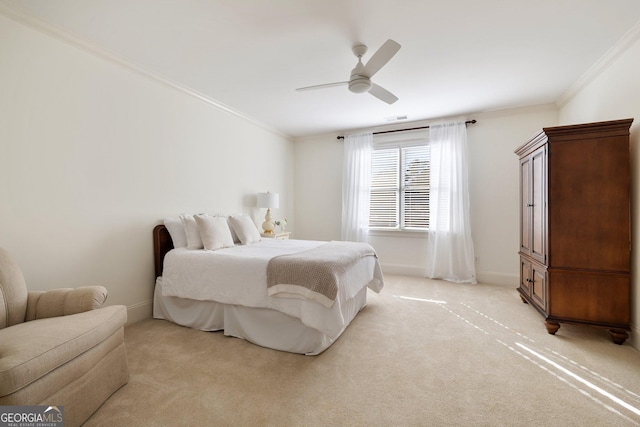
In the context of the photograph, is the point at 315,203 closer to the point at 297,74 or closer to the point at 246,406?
the point at 297,74

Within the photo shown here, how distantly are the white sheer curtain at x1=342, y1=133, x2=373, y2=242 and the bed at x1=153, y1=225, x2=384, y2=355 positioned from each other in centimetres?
212

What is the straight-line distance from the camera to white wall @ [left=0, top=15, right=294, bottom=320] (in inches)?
85.5

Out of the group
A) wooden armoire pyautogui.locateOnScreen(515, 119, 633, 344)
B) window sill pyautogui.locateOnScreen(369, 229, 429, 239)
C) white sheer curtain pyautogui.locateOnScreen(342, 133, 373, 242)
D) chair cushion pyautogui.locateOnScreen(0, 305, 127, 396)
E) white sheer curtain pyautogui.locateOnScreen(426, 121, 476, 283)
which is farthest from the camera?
white sheer curtain pyautogui.locateOnScreen(342, 133, 373, 242)

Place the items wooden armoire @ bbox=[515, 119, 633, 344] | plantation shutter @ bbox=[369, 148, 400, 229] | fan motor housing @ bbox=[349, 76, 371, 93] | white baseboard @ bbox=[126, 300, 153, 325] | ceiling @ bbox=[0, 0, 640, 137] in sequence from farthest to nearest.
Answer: plantation shutter @ bbox=[369, 148, 400, 229]
white baseboard @ bbox=[126, 300, 153, 325]
fan motor housing @ bbox=[349, 76, 371, 93]
wooden armoire @ bbox=[515, 119, 633, 344]
ceiling @ bbox=[0, 0, 640, 137]

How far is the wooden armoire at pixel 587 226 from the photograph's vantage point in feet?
8.05

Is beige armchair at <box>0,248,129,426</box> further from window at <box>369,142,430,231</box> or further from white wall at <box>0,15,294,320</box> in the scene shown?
window at <box>369,142,430,231</box>

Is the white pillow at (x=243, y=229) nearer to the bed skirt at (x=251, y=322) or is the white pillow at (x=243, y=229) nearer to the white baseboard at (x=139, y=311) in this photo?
the bed skirt at (x=251, y=322)

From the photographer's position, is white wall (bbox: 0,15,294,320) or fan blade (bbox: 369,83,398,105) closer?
white wall (bbox: 0,15,294,320)

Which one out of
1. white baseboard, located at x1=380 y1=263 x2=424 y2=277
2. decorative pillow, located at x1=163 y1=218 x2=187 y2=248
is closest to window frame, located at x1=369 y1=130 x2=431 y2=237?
white baseboard, located at x1=380 y1=263 x2=424 y2=277

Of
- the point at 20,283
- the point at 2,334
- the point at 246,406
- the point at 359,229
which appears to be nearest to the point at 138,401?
the point at 246,406

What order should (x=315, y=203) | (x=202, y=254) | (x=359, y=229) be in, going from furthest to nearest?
(x=315, y=203)
(x=359, y=229)
(x=202, y=254)

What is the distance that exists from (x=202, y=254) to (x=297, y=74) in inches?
84.4

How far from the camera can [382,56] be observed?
2.26 metres

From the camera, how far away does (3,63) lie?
2092mm
